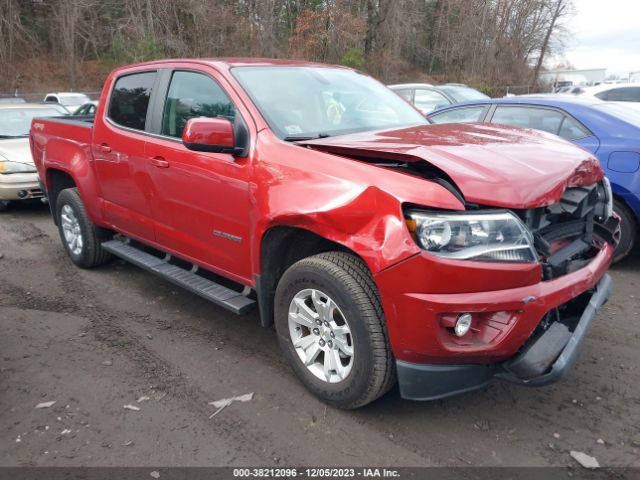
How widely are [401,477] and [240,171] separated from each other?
1.89 meters

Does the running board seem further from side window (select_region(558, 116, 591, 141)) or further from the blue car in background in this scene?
side window (select_region(558, 116, 591, 141))

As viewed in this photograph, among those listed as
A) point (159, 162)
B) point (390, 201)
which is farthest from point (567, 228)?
point (159, 162)

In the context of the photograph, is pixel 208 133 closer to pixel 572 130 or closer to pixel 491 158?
pixel 491 158

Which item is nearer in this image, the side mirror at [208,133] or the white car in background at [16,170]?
the side mirror at [208,133]

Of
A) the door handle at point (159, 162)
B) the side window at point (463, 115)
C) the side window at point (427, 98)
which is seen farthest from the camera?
the side window at point (427, 98)

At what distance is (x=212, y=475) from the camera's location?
2.49m

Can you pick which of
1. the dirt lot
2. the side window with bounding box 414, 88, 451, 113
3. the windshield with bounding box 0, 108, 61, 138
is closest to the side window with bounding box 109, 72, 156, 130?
the dirt lot

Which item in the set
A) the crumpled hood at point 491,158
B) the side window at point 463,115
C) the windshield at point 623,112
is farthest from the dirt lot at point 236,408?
the side window at point 463,115

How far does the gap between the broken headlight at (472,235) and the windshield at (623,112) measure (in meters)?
Answer: 3.31

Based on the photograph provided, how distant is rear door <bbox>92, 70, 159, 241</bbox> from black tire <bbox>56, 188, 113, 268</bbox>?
0.42 metres

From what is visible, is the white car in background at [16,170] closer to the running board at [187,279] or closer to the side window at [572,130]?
the running board at [187,279]

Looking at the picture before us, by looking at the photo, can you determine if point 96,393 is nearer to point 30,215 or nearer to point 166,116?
point 166,116

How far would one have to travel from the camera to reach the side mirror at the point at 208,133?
304 cm

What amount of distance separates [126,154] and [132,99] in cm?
53
